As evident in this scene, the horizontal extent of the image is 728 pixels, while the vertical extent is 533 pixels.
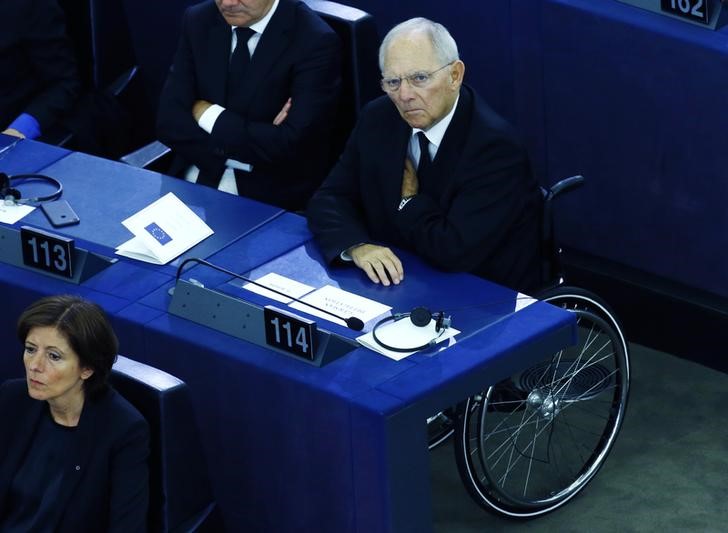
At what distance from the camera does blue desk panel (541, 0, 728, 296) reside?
5250 mm

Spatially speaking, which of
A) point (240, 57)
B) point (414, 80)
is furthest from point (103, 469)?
point (240, 57)

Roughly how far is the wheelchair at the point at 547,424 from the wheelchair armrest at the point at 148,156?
1526 millimetres

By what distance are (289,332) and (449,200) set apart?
778mm

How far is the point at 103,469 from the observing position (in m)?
3.86

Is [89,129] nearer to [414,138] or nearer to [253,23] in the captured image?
[253,23]

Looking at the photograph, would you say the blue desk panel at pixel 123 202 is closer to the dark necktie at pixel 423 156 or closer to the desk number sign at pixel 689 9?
the dark necktie at pixel 423 156

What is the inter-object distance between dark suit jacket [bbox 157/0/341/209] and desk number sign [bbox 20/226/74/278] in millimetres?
942

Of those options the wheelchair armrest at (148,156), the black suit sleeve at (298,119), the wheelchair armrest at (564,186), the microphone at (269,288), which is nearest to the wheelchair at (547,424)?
the wheelchair armrest at (564,186)

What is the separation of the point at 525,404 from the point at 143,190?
1373 mm

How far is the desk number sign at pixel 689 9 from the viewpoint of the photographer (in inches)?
202

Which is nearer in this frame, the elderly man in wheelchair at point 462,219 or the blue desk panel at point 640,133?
the elderly man in wheelchair at point 462,219

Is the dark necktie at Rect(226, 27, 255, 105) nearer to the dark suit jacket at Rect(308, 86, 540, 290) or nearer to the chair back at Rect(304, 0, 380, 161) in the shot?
the chair back at Rect(304, 0, 380, 161)

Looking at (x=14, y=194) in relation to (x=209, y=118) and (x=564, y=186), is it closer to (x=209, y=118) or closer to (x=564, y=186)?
(x=209, y=118)

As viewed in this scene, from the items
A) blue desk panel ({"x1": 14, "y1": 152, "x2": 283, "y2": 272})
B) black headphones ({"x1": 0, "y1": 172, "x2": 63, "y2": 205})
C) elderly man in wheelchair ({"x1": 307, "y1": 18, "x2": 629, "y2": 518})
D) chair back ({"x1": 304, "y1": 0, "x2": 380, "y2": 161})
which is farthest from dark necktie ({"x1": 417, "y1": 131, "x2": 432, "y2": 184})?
black headphones ({"x1": 0, "y1": 172, "x2": 63, "y2": 205})
